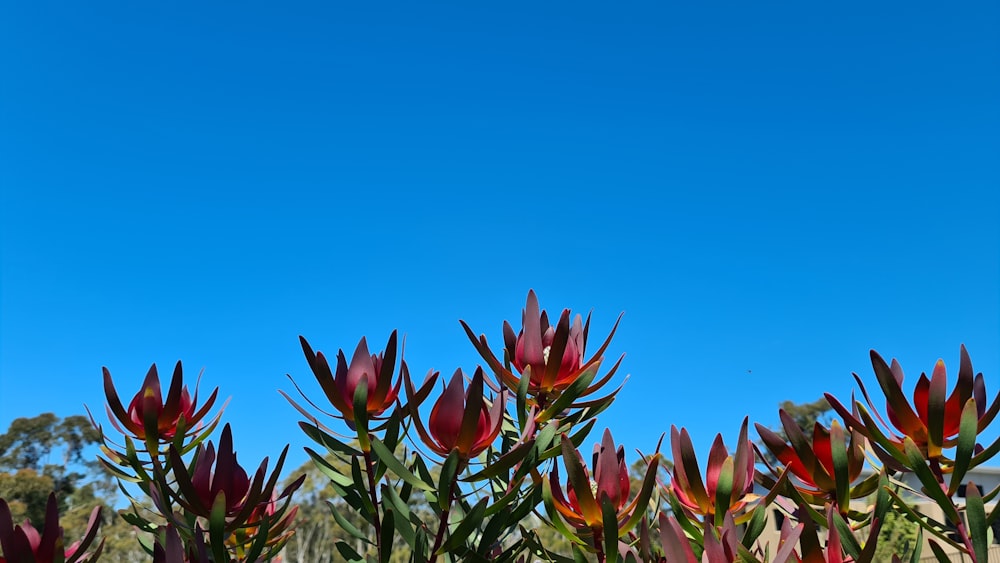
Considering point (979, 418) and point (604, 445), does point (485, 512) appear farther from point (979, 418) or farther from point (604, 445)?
point (979, 418)

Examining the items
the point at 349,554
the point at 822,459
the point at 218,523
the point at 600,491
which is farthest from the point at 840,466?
the point at 218,523

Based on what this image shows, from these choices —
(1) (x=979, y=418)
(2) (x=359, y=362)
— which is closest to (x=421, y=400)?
(2) (x=359, y=362)

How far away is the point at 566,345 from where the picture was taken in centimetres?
108

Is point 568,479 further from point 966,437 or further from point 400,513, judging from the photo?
point 966,437

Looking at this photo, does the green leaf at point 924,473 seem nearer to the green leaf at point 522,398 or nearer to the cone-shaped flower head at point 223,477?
the green leaf at point 522,398

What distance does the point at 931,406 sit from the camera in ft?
2.88

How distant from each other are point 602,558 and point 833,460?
1.09 feet

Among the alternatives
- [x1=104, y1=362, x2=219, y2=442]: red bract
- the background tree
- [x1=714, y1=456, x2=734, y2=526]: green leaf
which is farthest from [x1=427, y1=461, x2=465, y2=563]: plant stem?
the background tree

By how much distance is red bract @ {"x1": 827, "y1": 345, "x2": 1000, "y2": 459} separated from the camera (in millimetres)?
875

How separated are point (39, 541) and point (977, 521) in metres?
1.26

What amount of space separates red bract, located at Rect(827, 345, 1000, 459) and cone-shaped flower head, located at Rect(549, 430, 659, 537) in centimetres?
29

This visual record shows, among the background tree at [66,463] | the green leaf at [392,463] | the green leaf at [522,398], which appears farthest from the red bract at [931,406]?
the background tree at [66,463]

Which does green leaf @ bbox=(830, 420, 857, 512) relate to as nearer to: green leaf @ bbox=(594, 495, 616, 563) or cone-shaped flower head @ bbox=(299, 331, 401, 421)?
green leaf @ bbox=(594, 495, 616, 563)

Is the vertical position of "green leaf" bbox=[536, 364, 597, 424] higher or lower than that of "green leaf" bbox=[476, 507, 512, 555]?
higher
